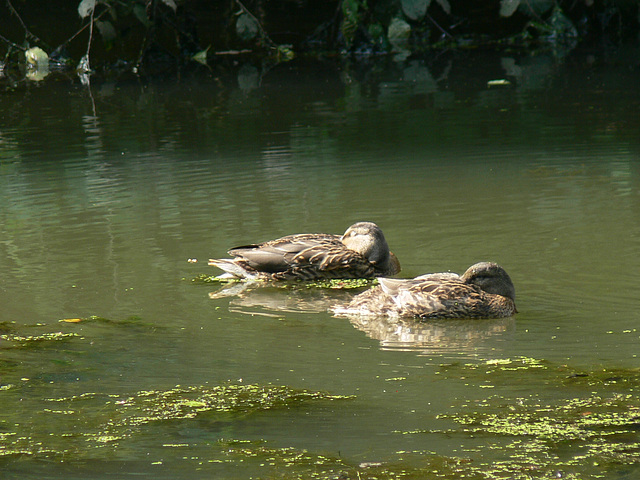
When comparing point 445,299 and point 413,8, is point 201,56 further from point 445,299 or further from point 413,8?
point 445,299

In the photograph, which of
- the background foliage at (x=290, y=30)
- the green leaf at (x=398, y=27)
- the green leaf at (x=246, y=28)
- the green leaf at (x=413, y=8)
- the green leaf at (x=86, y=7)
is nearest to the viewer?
the green leaf at (x=86, y=7)

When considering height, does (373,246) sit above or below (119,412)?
above

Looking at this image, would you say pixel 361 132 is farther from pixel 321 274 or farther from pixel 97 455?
pixel 97 455

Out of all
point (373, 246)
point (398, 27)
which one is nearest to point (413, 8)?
point (398, 27)

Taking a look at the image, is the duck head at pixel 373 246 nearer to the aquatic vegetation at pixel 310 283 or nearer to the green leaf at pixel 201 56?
the aquatic vegetation at pixel 310 283

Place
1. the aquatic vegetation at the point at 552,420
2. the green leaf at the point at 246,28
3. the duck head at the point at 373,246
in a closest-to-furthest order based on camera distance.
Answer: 1. the aquatic vegetation at the point at 552,420
2. the duck head at the point at 373,246
3. the green leaf at the point at 246,28

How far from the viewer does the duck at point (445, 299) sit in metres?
7.21

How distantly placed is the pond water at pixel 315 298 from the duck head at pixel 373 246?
0.36m

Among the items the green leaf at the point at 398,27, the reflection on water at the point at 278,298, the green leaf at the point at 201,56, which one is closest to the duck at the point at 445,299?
the reflection on water at the point at 278,298

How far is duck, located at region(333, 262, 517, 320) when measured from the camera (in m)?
7.21

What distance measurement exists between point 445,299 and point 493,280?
0.37 m

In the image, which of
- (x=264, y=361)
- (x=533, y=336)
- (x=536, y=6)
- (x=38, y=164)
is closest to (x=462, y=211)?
(x=533, y=336)

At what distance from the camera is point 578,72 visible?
19.2 meters

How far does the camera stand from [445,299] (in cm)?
722
